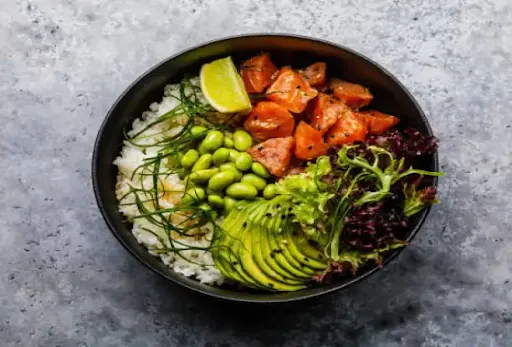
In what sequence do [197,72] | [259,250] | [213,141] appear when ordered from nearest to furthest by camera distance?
[259,250] < [213,141] < [197,72]

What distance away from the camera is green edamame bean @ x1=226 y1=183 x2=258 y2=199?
2758 mm

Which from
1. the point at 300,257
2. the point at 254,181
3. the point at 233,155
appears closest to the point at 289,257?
the point at 300,257

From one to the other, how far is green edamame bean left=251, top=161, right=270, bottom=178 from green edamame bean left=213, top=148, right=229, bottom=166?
0.30 feet

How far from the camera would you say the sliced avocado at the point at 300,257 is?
2707 millimetres

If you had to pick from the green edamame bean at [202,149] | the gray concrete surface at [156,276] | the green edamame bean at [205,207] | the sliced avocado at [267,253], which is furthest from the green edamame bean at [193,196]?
the gray concrete surface at [156,276]

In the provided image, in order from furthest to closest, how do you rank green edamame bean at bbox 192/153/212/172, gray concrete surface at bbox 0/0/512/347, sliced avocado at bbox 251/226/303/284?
gray concrete surface at bbox 0/0/512/347 → green edamame bean at bbox 192/153/212/172 → sliced avocado at bbox 251/226/303/284

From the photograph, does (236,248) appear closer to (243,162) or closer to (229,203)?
(229,203)

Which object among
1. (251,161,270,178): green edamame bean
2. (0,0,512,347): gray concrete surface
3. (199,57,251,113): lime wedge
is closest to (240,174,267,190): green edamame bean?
(251,161,270,178): green edamame bean

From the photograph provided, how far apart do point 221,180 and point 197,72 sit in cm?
42

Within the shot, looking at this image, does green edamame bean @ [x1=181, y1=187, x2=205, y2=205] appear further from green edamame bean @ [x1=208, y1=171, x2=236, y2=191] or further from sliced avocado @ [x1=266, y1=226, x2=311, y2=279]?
sliced avocado @ [x1=266, y1=226, x2=311, y2=279]

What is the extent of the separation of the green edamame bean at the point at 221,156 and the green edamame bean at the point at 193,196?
0.35ft

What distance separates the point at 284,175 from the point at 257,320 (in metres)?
0.56

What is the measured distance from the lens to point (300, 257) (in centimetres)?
271

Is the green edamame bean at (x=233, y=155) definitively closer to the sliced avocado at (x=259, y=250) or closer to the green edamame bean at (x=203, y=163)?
the green edamame bean at (x=203, y=163)
